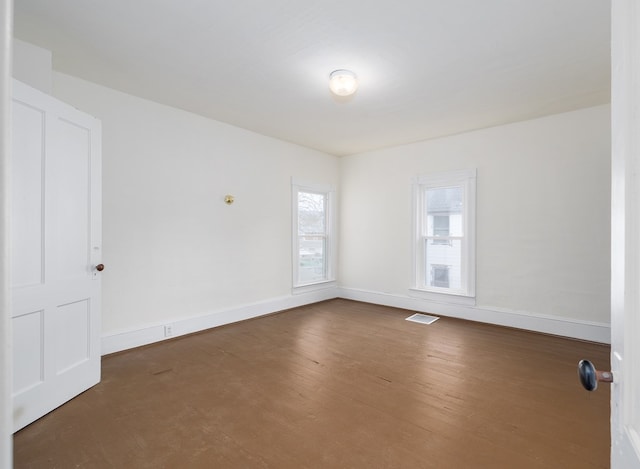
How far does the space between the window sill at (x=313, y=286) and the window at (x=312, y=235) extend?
0.02 metres

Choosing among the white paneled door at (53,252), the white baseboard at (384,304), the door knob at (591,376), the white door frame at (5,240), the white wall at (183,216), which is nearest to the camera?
the white door frame at (5,240)

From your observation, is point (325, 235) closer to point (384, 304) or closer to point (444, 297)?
point (384, 304)

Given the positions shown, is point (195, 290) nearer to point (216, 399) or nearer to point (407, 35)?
point (216, 399)

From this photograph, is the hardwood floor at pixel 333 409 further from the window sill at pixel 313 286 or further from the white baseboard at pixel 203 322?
the window sill at pixel 313 286

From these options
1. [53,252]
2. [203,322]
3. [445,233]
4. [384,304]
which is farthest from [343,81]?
[384,304]

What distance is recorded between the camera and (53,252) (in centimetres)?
230

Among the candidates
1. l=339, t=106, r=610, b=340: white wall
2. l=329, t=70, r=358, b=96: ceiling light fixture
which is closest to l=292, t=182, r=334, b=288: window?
l=339, t=106, r=610, b=340: white wall

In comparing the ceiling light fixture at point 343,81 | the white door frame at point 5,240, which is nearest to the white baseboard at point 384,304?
the ceiling light fixture at point 343,81

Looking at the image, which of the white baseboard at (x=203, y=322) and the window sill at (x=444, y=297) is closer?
the white baseboard at (x=203, y=322)

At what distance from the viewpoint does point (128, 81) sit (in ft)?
10.4

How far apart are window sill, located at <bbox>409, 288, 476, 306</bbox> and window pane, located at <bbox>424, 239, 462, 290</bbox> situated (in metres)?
0.15

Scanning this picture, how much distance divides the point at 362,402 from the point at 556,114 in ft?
13.1

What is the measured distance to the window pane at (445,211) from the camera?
480 cm

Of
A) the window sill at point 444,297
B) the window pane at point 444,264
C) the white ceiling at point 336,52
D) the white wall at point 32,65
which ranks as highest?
the white ceiling at point 336,52
